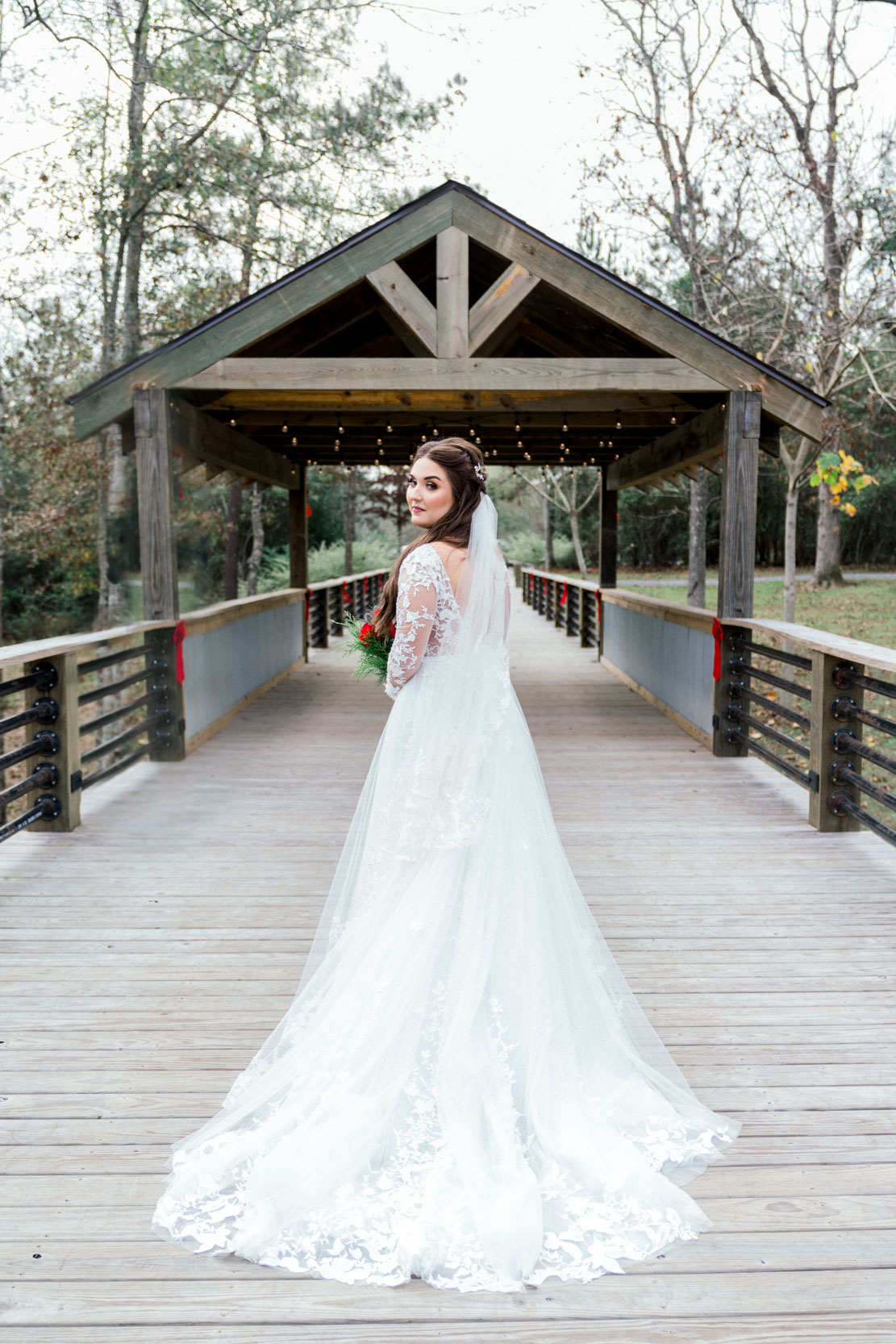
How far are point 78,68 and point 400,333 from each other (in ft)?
39.6

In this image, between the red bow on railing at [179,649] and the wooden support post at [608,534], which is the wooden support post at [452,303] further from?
the wooden support post at [608,534]

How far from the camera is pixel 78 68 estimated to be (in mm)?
16734

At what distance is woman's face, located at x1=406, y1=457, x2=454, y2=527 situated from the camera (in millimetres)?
2900

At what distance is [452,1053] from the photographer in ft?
8.70

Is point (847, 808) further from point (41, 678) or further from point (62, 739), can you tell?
point (41, 678)

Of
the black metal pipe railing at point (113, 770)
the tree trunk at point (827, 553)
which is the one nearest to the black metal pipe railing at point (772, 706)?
the black metal pipe railing at point (113, 770)

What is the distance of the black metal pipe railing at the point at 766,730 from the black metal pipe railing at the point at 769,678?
0.27m

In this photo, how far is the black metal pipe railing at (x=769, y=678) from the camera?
20.6 ft

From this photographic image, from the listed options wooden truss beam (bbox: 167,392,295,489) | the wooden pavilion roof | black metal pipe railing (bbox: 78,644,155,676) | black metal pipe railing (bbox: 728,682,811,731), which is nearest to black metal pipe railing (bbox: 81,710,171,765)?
black metal pipe railing (bbox: 78,644,155,676)

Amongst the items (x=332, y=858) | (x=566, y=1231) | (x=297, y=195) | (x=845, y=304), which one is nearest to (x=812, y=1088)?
(x=566, y=1231)

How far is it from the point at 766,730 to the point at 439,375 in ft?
10.9

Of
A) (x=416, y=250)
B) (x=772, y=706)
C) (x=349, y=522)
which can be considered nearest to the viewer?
(x=772, y=706)

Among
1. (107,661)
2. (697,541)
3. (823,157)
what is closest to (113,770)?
(107,661)

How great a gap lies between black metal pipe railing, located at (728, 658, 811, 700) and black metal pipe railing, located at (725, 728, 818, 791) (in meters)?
0.44
